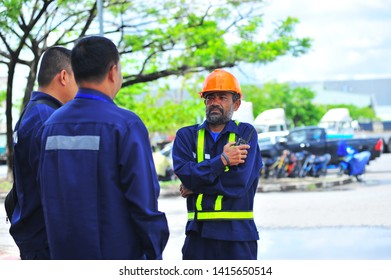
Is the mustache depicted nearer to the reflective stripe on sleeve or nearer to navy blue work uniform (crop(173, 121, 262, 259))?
navy blue work uniform (crop(173, 121, 262, 259))

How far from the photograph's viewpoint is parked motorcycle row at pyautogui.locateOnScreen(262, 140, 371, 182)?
20.9 metres

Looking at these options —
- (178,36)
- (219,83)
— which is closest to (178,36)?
(178,36)

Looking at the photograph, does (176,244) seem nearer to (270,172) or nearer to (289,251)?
(289,251)

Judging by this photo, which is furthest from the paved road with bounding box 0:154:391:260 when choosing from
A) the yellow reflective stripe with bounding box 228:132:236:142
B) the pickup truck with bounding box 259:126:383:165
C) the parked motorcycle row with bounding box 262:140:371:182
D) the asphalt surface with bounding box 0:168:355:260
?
the pickup truck with bounding box 259:126:383:165

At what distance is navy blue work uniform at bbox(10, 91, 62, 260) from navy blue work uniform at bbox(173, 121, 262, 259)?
0.97 meters

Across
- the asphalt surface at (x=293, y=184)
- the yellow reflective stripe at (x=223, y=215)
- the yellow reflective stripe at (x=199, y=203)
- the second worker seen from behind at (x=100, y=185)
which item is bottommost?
the asphalt surface at (x=293, y=184)

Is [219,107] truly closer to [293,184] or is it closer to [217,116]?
[217,116]

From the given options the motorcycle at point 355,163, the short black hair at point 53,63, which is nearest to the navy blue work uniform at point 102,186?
the short black hair at point 53,63

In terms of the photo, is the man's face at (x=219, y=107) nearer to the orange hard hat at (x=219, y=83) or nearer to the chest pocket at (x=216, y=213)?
the orange hard hat at (x=219, y=83)

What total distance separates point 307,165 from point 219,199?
57.7 ft

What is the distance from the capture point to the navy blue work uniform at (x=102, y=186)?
3.08 meters

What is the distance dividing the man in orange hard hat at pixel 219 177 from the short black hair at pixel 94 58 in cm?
125

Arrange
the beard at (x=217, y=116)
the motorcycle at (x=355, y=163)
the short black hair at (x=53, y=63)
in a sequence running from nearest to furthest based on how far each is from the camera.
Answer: the short black hair at (x=53, y=63) → the beard at (x=217, y=116) → the motorcycle at (x=355, y=163)

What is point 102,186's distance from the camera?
3.10 m
